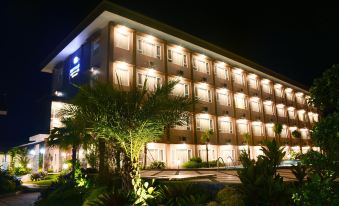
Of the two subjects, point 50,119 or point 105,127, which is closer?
point 105,127

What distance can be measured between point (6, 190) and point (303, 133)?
196 feet

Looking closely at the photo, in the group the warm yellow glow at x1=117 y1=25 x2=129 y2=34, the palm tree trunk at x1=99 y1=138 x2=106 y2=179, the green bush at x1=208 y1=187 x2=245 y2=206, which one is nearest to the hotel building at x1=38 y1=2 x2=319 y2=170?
the warm yellow glow at x1=117 y1=25 x2=129 y2=34

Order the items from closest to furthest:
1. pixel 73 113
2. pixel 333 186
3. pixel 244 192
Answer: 1. pixel 333 186
2. pixel 244 192
3. pixel 73 113

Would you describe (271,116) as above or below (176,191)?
above

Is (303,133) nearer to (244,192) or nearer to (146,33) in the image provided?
(146,33)

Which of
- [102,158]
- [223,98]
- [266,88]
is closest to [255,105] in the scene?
[266,88]

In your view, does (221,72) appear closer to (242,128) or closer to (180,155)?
(242,128)

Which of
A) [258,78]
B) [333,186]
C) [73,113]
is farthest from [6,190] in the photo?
[258,78]

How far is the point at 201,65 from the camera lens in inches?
1690

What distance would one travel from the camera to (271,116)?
55562mm

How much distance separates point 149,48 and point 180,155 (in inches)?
536

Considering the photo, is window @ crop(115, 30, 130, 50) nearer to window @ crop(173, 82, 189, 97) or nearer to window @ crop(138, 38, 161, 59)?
window @ crop(138, 38, 161, 59)

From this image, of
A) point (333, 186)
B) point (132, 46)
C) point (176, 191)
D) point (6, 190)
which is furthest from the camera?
point (132, 46)

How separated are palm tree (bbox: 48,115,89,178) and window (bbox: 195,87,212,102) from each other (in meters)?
20.4
